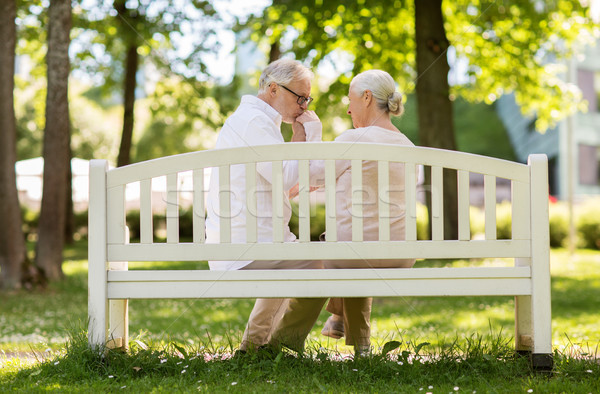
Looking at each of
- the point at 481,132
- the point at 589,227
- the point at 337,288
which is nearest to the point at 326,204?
the point at 337,288

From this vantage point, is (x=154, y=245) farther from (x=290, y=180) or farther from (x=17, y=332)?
(x=17, y=332)

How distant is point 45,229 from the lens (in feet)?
27.8

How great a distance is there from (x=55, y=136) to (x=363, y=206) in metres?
6.06

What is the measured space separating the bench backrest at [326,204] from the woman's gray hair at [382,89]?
651 mm

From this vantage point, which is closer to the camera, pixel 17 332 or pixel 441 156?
pixel 441 156

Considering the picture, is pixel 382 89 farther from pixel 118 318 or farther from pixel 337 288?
pixel 118 318

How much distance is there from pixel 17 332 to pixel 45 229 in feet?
10.4

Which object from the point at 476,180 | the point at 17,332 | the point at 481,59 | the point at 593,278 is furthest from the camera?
the point at 476,180

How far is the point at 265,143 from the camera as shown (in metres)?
3.21

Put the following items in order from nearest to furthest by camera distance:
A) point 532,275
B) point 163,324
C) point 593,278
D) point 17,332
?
point 532,275 → point 17,332 → point 163,324 → point 593,278

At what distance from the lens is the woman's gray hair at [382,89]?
3.43 m

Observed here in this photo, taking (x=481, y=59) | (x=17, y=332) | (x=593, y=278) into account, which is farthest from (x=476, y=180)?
(x=17, y=332)

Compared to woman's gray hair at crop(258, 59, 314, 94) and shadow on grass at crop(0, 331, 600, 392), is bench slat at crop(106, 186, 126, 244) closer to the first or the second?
shadow on grass at crop(0, 331, 600, 392)

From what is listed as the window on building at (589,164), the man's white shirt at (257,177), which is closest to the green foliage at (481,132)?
the window on building at (589,164)
